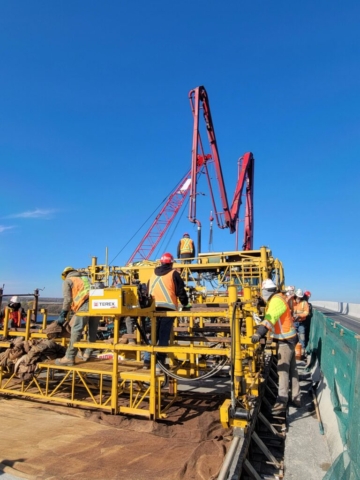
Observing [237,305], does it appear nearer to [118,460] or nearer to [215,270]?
[118,460]

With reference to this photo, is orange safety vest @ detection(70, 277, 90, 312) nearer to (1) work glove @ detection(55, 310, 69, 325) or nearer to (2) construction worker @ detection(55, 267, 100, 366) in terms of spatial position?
(2) construction worker @ detection(55, 267, 100, 366)

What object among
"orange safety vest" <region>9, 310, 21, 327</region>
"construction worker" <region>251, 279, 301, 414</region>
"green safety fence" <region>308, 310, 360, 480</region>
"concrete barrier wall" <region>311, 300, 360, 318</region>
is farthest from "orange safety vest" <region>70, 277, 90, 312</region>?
"concrete barrier wall" <region>311, 300, 360, 318</region>

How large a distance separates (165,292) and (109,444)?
2086 millimetres

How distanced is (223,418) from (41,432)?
2135 millimetres

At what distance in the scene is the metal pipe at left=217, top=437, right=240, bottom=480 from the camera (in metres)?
2.94

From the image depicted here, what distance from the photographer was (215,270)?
43.0ft

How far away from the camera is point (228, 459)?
318 cm

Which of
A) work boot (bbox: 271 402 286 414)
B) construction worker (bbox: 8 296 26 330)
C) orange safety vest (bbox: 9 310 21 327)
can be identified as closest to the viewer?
work boot (bbox: 271 402 286 414)

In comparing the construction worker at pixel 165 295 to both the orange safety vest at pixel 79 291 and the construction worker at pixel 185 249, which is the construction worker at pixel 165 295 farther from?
the construction worker at pixel 185 249

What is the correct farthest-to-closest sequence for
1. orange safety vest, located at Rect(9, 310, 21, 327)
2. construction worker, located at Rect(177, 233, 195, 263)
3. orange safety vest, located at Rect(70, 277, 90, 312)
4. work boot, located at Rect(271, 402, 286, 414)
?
construction worker, located at Rect(177, 233, 195, 263) < orange safety vest, located at Rect(9, 310, 21, 327) < orange safety vest, located at Rect(70, 277, 90, 312) < work boot, located at Rect(271, 402, 286, 414)

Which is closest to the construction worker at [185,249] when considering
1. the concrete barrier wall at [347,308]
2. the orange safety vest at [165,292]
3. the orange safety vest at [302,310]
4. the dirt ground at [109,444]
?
the orange safety vest at [302,310]

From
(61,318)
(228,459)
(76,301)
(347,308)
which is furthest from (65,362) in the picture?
(347,308)

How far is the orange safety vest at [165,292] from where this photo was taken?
5.12m

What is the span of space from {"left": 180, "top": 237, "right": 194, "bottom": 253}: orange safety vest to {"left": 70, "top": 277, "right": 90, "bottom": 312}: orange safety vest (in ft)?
26.6
